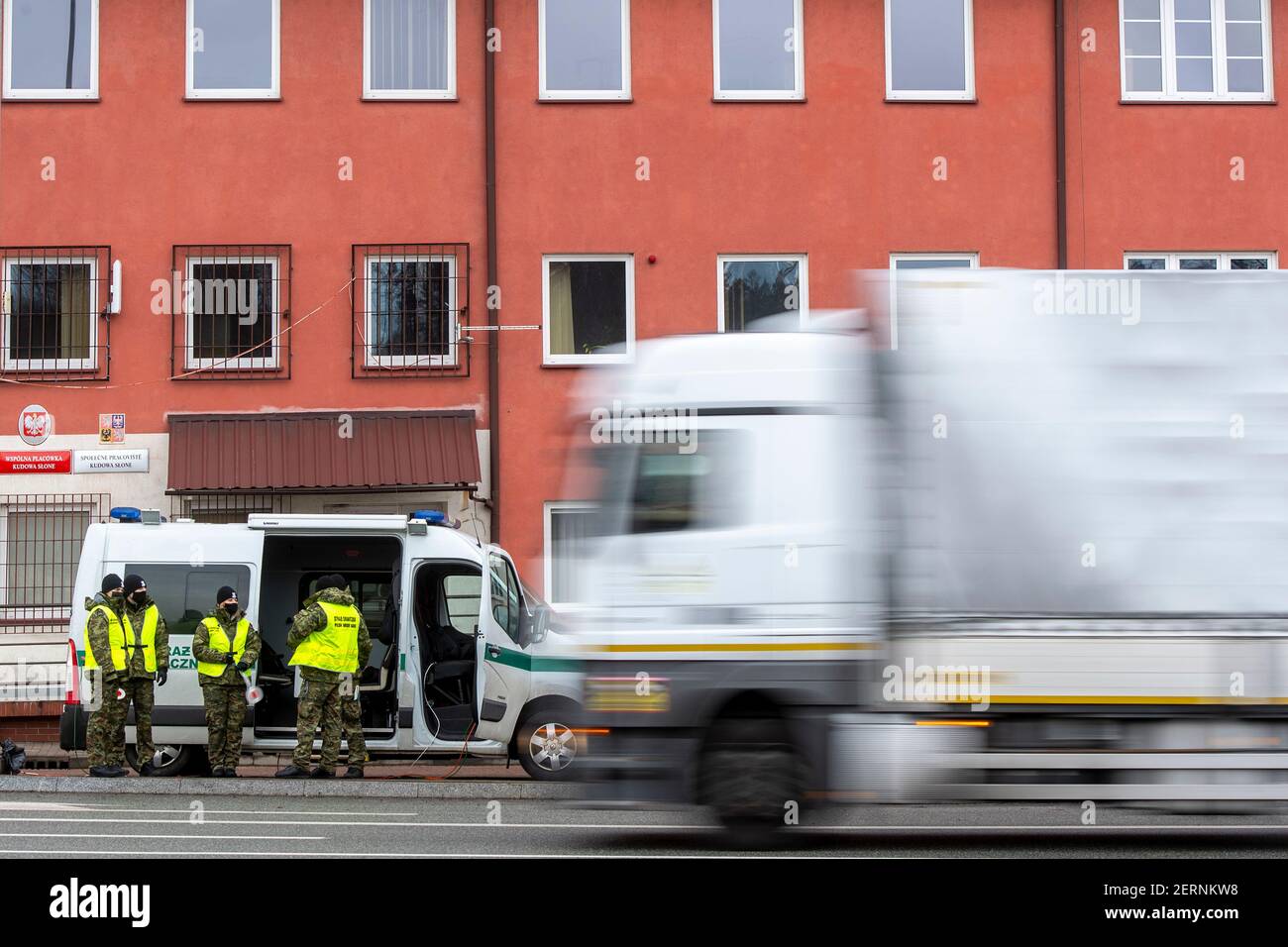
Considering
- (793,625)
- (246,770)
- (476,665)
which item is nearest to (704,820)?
(793,625)

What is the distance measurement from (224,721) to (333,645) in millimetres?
1431

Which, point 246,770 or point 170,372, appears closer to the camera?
point 246,770

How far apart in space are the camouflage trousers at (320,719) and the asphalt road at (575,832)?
1.55m

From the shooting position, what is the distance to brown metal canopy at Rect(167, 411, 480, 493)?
19328mm

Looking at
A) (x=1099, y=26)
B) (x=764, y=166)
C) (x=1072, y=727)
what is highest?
(x=1099, y=26)

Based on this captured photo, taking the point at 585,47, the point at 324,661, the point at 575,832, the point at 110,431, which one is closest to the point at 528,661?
the point at 324,661

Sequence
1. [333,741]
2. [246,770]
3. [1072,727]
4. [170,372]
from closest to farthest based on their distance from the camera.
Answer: [1072,727] → [333,741] → [246,770] → [170,372]

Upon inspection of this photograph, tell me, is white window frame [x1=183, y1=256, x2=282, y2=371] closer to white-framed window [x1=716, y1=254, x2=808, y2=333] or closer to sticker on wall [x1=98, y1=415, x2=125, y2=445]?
sticker on wall [x1=98, y1=415, x2=125, y2=445]

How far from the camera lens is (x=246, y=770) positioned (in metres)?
16.8

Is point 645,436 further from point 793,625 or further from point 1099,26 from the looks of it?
point 1099,26

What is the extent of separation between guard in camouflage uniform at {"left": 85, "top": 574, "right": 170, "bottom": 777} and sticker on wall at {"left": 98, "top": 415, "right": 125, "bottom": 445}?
502 cm

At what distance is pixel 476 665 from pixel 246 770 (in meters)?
3.27

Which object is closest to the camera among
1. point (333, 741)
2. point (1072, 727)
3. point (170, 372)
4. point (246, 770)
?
point (1072, 727)

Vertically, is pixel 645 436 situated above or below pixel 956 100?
below
